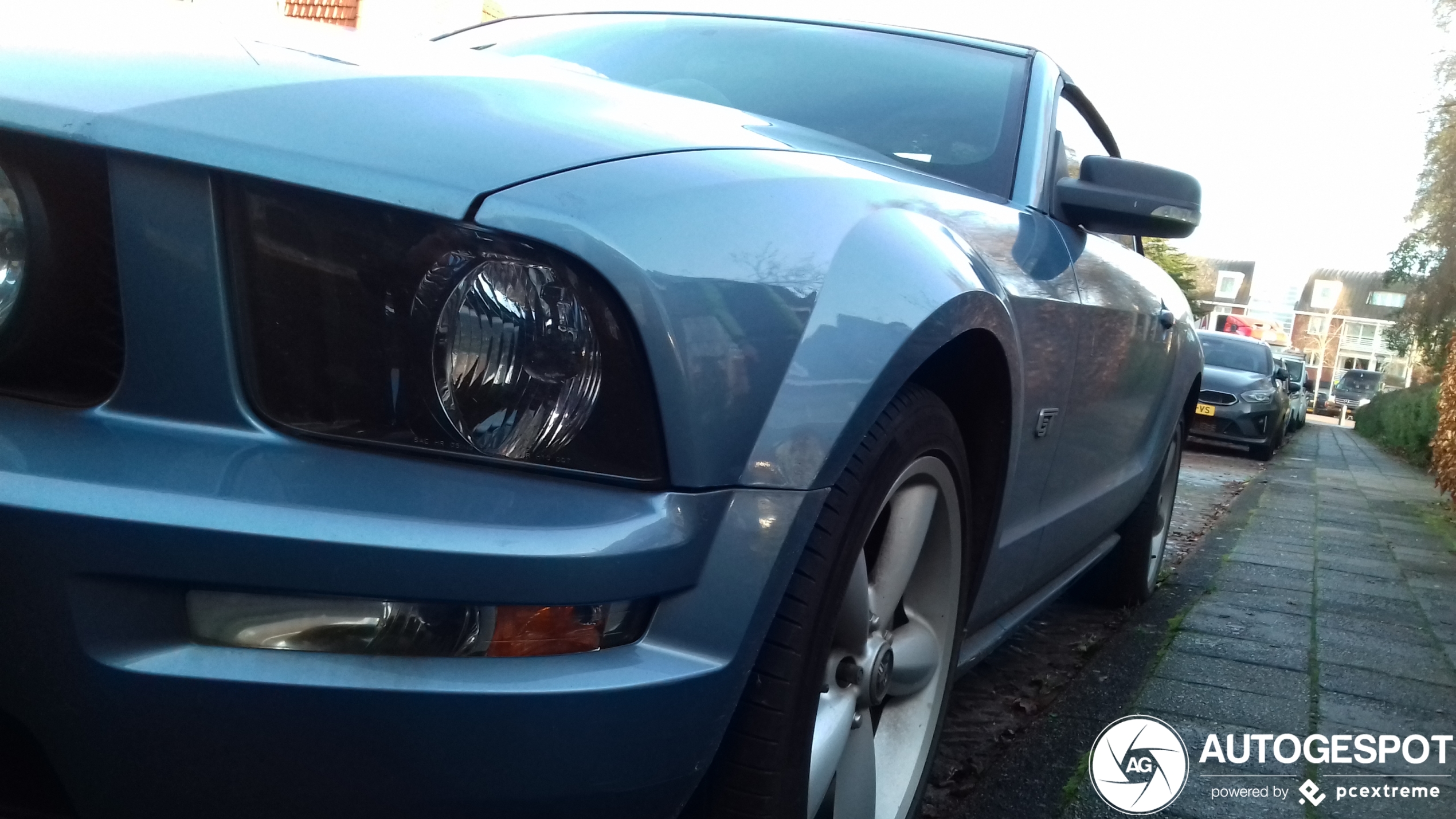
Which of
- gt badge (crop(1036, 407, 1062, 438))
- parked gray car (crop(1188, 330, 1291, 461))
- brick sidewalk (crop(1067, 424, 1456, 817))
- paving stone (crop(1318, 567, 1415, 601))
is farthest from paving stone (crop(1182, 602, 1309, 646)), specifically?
parked gray car (crop(1188, 330, 1291, 461))

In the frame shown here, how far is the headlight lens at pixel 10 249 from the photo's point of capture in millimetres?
1184

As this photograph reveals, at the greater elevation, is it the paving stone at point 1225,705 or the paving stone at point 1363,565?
the paving stone at point 1225,705

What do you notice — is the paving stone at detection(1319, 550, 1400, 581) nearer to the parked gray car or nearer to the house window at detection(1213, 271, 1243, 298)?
the parked gray car

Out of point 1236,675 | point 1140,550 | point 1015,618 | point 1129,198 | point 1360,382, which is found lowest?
point 1360,382

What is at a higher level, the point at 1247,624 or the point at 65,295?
the point at 65,295

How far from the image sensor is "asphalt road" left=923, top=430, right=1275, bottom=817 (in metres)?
2.52

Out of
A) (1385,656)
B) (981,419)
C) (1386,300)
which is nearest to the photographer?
(981,419)

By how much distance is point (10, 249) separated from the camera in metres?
1.20

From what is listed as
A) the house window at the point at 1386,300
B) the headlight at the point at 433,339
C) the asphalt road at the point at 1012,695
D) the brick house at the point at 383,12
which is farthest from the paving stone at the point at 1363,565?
the house window at the point at 1386,300

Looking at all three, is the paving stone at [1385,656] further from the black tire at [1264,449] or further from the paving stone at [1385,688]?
the black tire at [1264,449]

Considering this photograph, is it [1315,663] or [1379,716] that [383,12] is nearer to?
[1315,663]

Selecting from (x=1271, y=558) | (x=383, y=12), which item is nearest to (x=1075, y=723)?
(x=1271, y=558)

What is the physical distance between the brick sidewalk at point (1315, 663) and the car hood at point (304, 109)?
168cm

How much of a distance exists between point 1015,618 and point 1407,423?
17.8 meters
